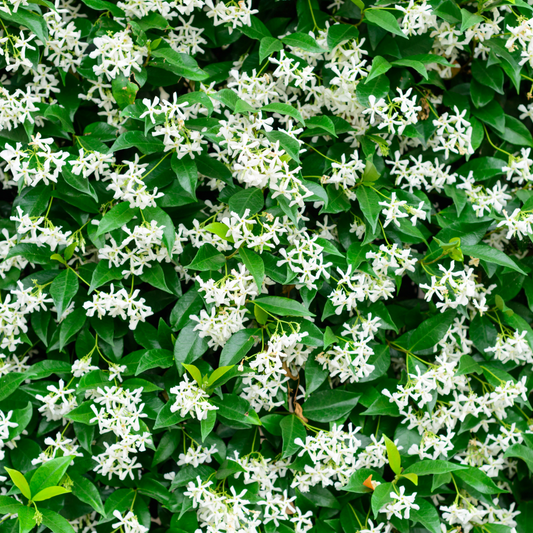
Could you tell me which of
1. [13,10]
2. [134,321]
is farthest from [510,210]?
[13,10]

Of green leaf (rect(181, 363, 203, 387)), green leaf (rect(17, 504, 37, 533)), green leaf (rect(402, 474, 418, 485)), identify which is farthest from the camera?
green leaf (rect(402, 474, 418, 485))

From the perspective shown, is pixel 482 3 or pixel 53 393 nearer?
pixel 53 393

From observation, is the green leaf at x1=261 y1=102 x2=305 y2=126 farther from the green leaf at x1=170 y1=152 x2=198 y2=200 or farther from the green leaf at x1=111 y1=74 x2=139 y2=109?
the green leaf at x1=111 y1=74 x2=139 y2=109

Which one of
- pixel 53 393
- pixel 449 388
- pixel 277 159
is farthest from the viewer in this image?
pixel 449 388

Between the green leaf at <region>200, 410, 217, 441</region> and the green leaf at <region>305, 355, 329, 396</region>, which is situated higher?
the green leaf at <region>305, 355, 329, 396</region>

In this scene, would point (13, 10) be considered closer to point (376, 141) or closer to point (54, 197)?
point (54, 197)

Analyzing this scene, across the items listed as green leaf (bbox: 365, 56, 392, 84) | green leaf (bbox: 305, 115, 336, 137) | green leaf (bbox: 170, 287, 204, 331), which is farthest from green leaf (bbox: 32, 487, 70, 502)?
green leaf (bbox: 365, 56, 392, 84)
